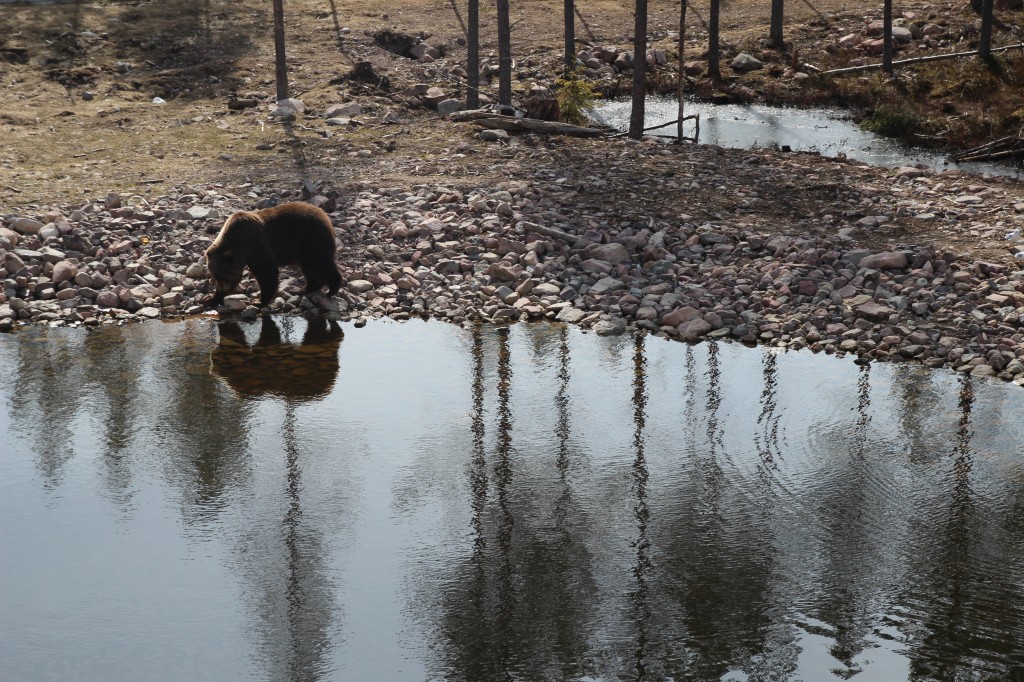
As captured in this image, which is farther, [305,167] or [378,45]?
[378,45]

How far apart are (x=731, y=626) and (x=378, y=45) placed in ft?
72.0

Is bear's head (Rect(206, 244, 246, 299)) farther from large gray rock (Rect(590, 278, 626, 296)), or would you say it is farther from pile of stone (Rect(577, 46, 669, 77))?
pile of stone (Rect(577, 46, 669, 77))

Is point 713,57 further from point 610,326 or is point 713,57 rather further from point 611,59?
point 610,326

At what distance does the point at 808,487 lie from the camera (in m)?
8.28

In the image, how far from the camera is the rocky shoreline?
37.3ft

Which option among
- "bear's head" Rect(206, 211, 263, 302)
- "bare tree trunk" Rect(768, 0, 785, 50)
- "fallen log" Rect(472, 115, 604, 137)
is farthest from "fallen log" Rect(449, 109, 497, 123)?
"bare tree trunk" Rect(768, 0, 785, 50)

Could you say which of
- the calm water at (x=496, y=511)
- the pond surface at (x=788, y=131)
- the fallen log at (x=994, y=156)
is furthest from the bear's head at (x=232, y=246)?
the fallen log at (x=994, y=156)

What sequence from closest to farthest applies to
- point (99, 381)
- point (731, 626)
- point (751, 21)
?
point (731, 626) < point (99, 381) < point (751, 21)

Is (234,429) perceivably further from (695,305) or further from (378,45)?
(378,45)

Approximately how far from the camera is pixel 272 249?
1200 centimetres

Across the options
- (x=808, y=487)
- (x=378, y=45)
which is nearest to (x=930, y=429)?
(x=808, y=487)

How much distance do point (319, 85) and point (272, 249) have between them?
10.9m

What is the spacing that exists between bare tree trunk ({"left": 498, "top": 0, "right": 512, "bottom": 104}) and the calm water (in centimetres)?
972

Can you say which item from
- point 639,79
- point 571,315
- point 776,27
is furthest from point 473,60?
point 776,27
